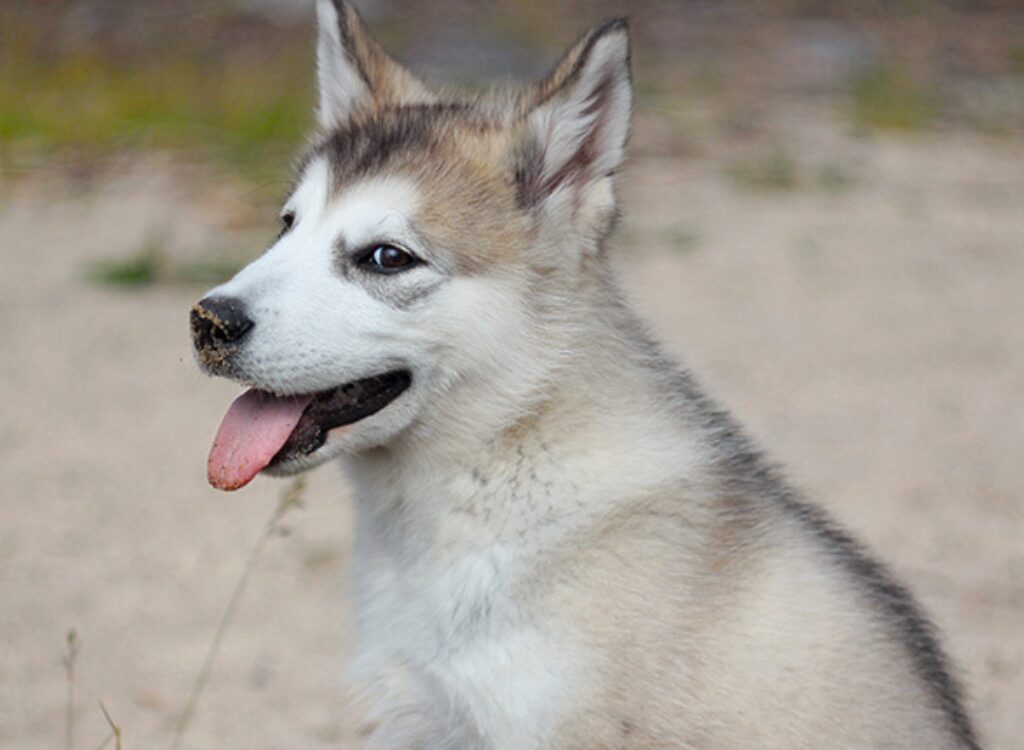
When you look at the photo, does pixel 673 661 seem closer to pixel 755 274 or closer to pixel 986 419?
pixel 986 419

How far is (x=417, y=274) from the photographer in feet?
10.5

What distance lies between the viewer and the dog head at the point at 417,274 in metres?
3.07

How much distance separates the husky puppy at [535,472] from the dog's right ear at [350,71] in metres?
0.36

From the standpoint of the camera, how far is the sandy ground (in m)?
4.57

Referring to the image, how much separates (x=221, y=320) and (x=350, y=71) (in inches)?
41.3

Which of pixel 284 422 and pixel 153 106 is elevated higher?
pixel 284 422

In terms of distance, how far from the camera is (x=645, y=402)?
3287mm

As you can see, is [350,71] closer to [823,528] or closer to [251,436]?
[251,436]

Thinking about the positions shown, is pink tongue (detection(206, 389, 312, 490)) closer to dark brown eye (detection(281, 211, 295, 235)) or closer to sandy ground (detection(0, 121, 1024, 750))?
dark brown eye (detection(281, 211, 295, 235))

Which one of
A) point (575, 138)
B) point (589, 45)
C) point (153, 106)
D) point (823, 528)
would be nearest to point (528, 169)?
point (575, 138)

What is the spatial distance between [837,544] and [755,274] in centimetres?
451

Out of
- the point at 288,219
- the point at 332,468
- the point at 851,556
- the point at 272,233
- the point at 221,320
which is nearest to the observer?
the point at 221,320

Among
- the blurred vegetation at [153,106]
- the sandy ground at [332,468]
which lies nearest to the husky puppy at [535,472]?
the sandy ground at [332,468]

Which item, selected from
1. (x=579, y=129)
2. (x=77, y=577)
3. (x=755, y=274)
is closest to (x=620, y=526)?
(x=579, y=129)
